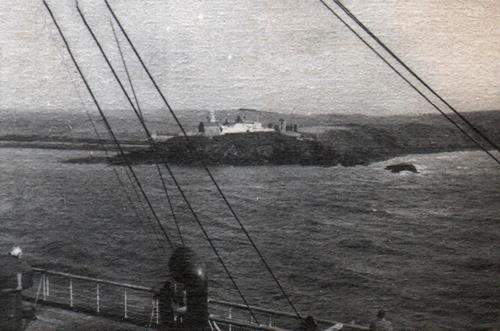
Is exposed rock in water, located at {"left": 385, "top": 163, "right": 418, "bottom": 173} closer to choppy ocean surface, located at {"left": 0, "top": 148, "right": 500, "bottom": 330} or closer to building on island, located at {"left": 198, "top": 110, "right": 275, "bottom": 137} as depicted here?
choppy ocean surface, located at {"left": 0, "top": 148, "right": 500, "bottom": 330}

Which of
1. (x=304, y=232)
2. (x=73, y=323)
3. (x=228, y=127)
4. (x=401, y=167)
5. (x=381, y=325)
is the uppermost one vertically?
(x=228, y=127)

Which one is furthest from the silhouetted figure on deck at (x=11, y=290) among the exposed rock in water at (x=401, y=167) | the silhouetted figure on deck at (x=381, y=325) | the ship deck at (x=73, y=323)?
the exposed rock in water at (x=401, y=167)

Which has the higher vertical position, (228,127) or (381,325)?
(228,127)

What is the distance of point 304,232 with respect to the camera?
16281 mm

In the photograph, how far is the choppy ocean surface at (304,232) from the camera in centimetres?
1196

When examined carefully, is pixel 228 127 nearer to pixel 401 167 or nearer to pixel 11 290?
pixel 401 167

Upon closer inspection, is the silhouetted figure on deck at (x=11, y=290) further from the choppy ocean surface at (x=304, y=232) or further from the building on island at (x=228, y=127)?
the choppy ocean surface at (x=304, y=232)

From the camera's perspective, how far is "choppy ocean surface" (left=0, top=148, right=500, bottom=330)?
12.0m

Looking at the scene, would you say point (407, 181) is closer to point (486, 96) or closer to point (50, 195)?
point (486, 96)

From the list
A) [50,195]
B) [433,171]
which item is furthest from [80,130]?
[433,171]

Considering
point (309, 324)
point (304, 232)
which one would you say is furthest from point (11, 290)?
point (304, 232)

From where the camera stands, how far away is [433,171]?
11156mm

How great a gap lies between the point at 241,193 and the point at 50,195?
531cm

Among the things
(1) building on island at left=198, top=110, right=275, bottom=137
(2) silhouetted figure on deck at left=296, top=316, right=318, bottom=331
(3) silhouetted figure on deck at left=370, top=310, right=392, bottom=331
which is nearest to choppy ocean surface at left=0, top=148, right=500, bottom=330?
(1) building on island at left=198, top=110, right=275, bottom=137
